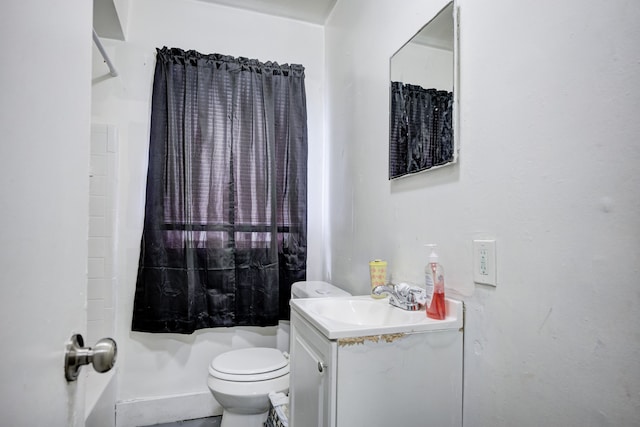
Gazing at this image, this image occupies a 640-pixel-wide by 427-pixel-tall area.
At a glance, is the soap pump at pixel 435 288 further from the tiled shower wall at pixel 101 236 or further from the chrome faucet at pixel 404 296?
the tiled shower wall at pixel 101 236

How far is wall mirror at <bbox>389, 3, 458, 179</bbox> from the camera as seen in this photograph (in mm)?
1141

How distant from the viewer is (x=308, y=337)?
3.55 ft

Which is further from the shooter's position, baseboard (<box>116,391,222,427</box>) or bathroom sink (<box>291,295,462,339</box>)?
baseboard (<box>116,391,222,427</box>)

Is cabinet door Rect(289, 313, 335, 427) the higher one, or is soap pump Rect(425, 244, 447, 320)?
soap pump Rect(425, 244, 447, 320)

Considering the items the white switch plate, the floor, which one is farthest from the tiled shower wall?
the white switch plate

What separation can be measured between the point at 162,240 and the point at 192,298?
377 mm

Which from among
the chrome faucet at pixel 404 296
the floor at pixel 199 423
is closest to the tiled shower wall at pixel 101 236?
the floor at pixel 199 423

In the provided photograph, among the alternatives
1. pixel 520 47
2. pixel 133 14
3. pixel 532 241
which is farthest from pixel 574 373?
pixel 133 14

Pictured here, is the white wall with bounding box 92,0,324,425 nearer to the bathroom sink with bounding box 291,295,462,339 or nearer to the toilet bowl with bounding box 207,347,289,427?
the toilet bowl with bounding box 207,347,289,427

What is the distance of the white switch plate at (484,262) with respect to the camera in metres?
0.96

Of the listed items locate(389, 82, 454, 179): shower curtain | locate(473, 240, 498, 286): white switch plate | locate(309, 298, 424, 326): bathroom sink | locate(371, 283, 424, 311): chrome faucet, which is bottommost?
locate(309, 298, 424, 326): bathroom sink

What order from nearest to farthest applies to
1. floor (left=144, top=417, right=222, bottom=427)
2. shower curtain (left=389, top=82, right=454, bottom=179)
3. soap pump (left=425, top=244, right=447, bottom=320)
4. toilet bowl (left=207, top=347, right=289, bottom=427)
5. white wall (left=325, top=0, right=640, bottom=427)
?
1. white wall (left=325, top=0, right=640, bottom=427)
2. soap pump (left=425, top=244, right=447, bottom=320)
3. shower curtain (left=389, top=82, right=454, bottom=179)
4. toilet bowl (left=207, top=347, right=289, bottom=427)
5. floor (left=144, top=417, right=222, bottom=427)

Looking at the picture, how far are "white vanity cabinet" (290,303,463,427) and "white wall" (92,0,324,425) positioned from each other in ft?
4.18

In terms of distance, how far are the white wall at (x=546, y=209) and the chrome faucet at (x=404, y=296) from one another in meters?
0.11
